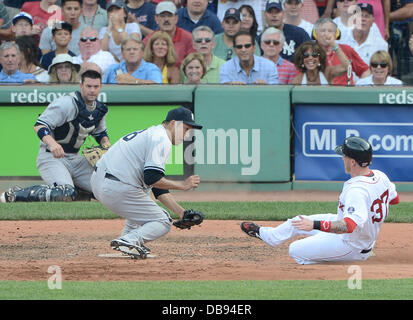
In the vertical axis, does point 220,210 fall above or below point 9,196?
below

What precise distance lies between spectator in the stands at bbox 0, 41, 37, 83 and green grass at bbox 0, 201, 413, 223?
2262 millimetres

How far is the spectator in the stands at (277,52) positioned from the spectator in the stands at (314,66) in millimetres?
155

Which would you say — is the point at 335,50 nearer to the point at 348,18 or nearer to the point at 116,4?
the point at 348,18

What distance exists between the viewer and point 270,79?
12.1 m

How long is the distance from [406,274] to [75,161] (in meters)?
5.42

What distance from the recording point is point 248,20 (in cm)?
1262

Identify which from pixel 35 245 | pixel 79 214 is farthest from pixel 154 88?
pixel 35 245

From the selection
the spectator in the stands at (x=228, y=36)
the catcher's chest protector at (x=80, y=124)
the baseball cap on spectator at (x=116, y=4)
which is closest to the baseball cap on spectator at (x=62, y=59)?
the baseball cap on spectator at (x=116, y=4)

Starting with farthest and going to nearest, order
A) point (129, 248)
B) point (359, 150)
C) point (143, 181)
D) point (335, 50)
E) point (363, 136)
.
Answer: point (335, 50), point (363, 136), point (143, 181), point (129, 248), point (359, 150)

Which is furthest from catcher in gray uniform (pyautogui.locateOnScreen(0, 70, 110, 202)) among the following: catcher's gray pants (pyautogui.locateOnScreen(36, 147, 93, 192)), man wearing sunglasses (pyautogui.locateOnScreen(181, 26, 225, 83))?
man wearing sunglasses (pyautogui.locateOnScreen(181, 26, 225, 83))

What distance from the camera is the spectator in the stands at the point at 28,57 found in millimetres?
12500

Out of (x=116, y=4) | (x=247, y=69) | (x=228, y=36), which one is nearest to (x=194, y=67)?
(x=247, y=69)

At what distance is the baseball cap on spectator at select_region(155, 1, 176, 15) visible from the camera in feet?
41.3

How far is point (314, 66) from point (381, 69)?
921 millimetres
